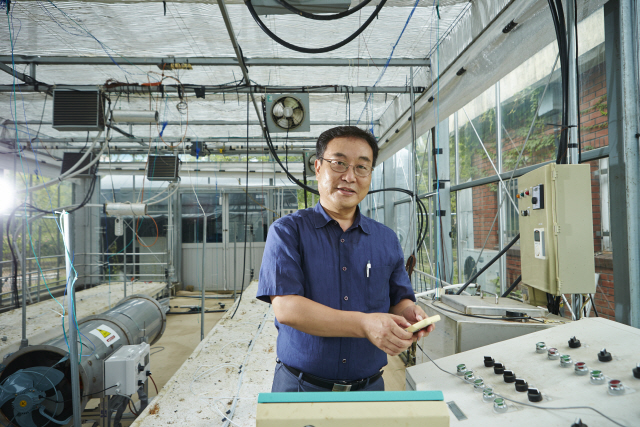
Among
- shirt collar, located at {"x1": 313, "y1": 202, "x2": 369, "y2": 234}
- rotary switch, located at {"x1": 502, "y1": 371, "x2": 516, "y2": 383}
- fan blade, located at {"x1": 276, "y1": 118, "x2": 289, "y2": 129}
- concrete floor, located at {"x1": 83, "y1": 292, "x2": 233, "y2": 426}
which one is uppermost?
fan blade, located at {"x1": 276, "y1": 118, "x2": 289, "y2": 129}

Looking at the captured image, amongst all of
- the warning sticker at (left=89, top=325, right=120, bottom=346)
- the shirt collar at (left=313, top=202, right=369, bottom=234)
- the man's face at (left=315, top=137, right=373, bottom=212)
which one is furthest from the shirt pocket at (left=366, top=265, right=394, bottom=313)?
the warning sticker at (left=89, top=325, right=120, bottom=346)

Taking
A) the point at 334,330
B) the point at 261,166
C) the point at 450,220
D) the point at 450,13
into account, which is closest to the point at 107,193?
the point at 261,166

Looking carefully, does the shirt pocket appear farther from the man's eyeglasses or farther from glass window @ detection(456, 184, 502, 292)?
glass window @ detection(456, 184, 502, 292)

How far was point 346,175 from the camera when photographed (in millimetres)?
1209

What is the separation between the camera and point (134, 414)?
2777 mm

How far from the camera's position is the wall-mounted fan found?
3.11m

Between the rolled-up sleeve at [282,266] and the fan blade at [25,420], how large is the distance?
222 centimetres

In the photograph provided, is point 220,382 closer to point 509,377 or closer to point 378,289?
point 378,289

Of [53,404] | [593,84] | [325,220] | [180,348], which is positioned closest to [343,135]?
[325,220]

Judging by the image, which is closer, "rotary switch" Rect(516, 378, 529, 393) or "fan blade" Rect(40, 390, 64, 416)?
"rotary switch" Rect(516, 378, 529, 393)

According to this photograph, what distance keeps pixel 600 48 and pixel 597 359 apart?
1780 mm

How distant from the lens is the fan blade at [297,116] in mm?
3146

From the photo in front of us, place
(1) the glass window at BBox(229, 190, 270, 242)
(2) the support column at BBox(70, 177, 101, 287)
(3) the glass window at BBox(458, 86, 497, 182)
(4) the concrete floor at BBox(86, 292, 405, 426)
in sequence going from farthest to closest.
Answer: (1) the glass window at BBox(229, 190, 270, 242), (2) the support column at BBox(70, 177, 101, 287), (3) the glass window at BBox(458, 86, 497, 182), (4) the concrete floor at BBox(86, 292, 405, 426)

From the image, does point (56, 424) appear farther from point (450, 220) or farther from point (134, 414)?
point (450, 220)
